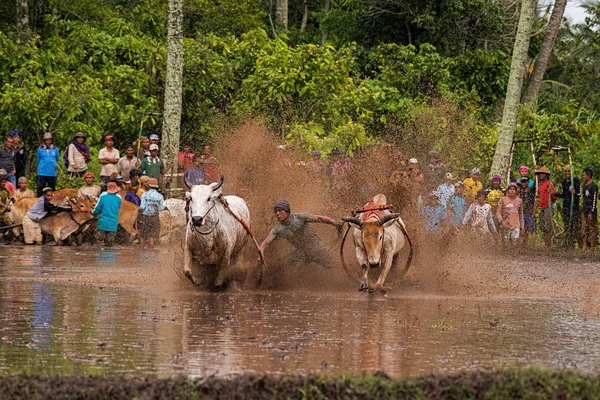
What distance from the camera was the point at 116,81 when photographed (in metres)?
26.8

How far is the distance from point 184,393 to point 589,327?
5.62 meters

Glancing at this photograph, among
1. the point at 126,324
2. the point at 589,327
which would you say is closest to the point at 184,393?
the point at 126,324

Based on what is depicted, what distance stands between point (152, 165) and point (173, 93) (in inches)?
65.4

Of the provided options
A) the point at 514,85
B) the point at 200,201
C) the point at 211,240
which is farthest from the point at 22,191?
the point at 514,85

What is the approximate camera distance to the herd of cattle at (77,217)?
2227 cm

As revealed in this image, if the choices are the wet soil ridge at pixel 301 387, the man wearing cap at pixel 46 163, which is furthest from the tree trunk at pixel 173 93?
the wet soil ridge at pixel 301 387

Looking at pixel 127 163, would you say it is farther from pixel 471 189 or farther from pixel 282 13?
pixel 282 13

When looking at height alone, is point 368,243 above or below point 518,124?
below

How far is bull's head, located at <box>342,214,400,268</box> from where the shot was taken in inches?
594

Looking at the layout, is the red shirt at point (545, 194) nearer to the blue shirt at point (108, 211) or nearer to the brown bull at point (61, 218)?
the blue shirt at point (108, 211)

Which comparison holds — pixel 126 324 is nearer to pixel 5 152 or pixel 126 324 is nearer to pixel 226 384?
pixel 226 384

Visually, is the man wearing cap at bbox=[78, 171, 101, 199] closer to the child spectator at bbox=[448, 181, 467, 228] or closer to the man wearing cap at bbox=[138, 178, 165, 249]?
the man wearing cap at bbox=[138, 178, 165, 249]

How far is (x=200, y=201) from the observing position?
47.1 ft

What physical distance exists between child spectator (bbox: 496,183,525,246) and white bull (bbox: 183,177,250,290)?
8186 mm
